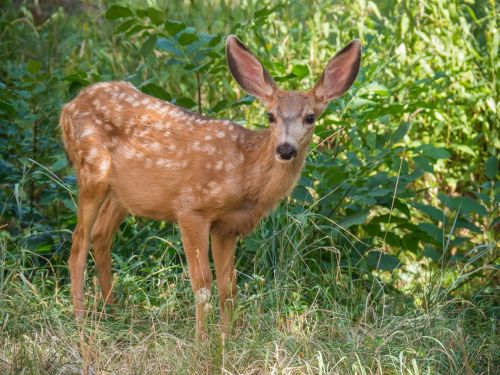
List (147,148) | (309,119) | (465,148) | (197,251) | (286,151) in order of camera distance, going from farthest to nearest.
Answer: (465,148) < (147,148) < (309,119) < (197,251) < (286,151)

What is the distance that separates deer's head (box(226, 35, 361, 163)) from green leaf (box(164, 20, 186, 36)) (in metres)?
0.43

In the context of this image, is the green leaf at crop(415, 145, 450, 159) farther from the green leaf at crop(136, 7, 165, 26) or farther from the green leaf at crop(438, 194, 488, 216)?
the green leaf at crop(136, 7, 165, 26)

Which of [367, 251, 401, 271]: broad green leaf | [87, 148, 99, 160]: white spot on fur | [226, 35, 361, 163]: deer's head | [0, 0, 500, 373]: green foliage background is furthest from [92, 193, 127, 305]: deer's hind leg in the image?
[367, 251, 401, 271]: broad green leaf

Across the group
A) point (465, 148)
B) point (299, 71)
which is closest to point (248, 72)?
point (299, 71)

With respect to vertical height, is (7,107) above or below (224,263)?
above

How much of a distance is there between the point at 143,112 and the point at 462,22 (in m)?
2.48

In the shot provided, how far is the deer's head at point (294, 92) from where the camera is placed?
17.4ft

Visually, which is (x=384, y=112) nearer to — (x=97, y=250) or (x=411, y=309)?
(x=411, y=309)

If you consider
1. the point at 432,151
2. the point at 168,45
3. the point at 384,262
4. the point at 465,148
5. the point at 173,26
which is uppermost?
the point at 173,26

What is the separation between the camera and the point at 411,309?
5.38m

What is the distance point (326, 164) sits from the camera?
6.14m

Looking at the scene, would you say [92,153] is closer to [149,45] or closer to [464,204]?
[149,45]

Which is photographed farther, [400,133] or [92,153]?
[400,133]

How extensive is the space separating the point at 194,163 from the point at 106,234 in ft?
2.50
